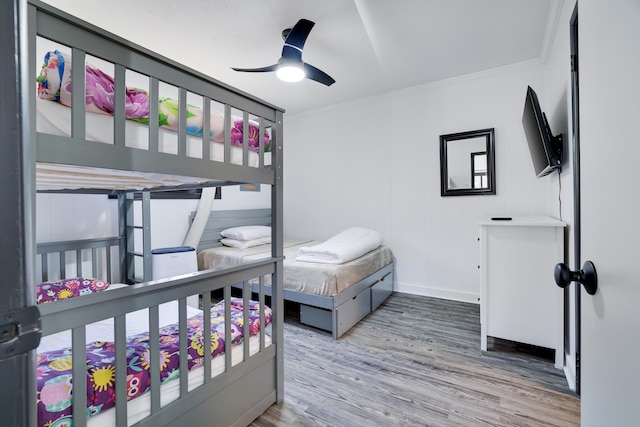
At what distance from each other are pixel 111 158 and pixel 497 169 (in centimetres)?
335

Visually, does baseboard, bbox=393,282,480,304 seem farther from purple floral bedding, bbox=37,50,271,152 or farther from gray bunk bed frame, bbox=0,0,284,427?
purple floral bedding, bbox=37,50,271,152

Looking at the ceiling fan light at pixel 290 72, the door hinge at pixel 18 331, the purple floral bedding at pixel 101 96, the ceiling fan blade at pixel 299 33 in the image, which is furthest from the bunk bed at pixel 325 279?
the ceiling fan blade at pixel 299 33

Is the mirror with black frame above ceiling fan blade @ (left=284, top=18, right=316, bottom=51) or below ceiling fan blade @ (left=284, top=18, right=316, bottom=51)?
below

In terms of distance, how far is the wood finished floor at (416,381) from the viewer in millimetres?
1517

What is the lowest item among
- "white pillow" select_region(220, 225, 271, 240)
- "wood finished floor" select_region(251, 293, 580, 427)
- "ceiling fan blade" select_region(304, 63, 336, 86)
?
"wood finished floor" select_region(251, 293, 580, 427)

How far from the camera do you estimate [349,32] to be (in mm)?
2396

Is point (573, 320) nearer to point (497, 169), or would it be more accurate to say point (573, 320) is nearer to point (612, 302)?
point (612, 302)

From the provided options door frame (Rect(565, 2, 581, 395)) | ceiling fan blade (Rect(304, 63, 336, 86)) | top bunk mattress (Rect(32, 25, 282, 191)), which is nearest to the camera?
top bunk mattress (Rect(32, 25, 282, 191))

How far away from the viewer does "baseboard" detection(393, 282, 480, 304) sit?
3207 millimetres

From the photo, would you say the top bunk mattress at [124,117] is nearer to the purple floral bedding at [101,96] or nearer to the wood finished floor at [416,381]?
the purple floral bedding at [101,96]

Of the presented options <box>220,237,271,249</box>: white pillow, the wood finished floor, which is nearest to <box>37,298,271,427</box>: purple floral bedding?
the wood finished floor

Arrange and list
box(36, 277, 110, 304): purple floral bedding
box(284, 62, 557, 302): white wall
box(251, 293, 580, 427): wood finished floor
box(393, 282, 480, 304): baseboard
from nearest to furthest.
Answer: box(251, 293, 580, 427): wood finished floor
box(36, 277, 110, 304): purple floral bedding
box(284, 62, 557, 302): white wall
box(393, 282, 480, 304): baseboard

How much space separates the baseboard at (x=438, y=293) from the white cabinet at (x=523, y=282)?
3.75 ft

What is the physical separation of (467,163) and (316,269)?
6.89 ft
